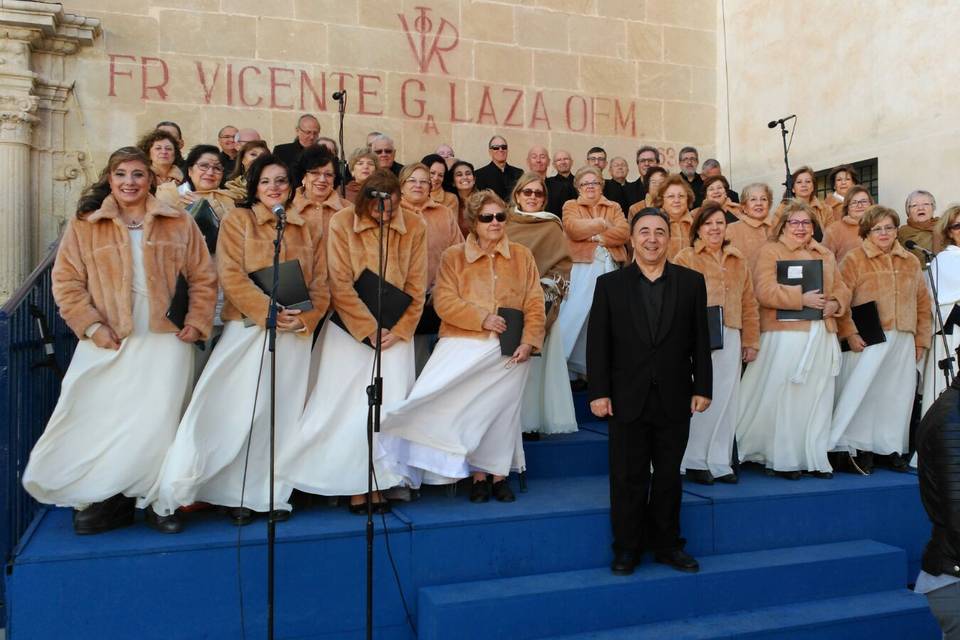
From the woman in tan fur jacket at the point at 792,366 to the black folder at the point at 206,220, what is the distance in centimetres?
393

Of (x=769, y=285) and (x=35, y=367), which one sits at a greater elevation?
(x=769, y=285)

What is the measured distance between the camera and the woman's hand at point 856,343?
666cm

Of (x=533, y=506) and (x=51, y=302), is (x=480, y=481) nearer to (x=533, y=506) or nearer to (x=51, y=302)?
(x=533, y=506)

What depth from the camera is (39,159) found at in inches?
363

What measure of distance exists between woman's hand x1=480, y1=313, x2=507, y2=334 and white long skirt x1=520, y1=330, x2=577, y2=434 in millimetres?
1009

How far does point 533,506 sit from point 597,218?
9.64 ft

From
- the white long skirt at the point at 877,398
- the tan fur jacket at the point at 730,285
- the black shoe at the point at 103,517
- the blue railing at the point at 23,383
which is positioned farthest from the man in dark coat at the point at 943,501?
the blue railing at the point at 23,383

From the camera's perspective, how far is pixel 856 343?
6668 mm

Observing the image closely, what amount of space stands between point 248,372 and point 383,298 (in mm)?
882

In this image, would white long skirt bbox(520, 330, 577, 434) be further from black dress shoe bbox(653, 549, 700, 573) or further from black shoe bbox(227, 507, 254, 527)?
black shoe bbox(227, 507, 254, 527)

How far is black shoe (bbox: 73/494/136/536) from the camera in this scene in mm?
4473

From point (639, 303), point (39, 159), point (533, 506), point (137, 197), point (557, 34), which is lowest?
point (533, 506)

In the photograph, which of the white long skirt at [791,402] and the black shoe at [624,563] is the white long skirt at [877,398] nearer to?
the white long skirt at [791,402]

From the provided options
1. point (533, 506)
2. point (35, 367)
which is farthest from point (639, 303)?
point (35, 367)
